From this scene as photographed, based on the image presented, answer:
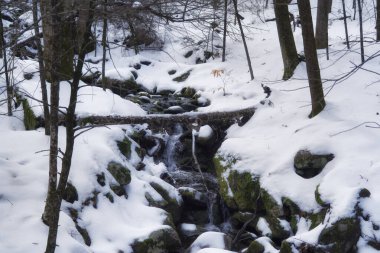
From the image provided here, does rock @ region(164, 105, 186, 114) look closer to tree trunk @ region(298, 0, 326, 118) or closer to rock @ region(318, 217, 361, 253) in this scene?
tree trunk @ region(298, 0, 326, 118)

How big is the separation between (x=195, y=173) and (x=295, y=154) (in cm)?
320

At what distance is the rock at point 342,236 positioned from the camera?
18.7ft

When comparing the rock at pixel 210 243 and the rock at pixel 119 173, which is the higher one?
the rock at pixel 119 173

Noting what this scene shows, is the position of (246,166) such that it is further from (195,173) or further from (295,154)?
(195,173)

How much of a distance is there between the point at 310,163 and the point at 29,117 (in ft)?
19.2

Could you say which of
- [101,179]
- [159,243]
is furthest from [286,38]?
[159,243]

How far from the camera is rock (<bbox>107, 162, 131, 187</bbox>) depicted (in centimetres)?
785

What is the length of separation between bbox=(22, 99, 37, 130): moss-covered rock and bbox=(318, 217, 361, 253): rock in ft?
20.3

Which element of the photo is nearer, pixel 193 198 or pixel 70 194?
pixel 70 194

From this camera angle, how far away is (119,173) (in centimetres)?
795

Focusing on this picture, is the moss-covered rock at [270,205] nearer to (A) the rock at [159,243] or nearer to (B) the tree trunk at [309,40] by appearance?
(A) the rock at [159,243]

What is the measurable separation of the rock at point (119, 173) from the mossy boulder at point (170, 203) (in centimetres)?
78

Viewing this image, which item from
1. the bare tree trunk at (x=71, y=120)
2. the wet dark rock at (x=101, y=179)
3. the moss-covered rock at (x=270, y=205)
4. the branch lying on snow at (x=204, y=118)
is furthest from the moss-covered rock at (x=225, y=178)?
the bare tree trunk at (x=71, y=120)

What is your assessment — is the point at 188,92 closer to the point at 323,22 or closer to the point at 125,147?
the point at 323,22
